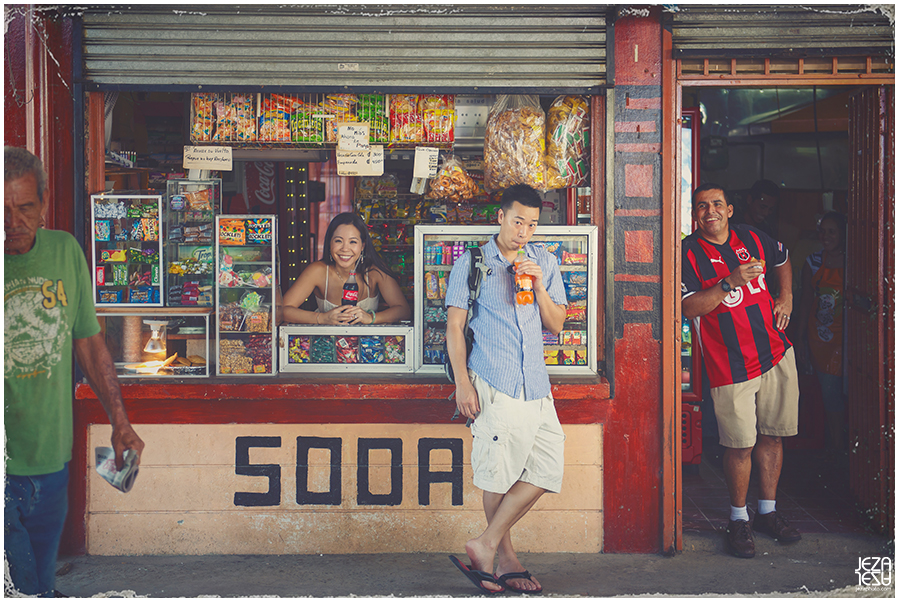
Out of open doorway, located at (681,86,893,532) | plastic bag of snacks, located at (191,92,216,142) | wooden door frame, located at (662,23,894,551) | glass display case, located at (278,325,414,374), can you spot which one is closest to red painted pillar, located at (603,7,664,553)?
wooden door frame, located at (662,23,894,551)

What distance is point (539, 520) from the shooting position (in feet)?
13.6

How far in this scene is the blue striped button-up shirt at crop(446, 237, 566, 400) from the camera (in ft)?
11.7

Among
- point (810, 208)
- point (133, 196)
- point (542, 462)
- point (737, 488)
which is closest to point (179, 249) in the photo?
point (133, 196)

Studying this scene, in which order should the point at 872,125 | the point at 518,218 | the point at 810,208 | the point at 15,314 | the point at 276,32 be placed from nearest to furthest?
the point at 15,314, the point at 518,218, the point at 276,32, the point at 872,125, the point at 810,208

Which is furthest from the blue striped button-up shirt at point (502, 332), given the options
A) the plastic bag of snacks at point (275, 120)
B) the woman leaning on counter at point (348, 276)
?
the plastic bag of snacks at point (275, 120)

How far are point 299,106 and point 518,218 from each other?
152cm

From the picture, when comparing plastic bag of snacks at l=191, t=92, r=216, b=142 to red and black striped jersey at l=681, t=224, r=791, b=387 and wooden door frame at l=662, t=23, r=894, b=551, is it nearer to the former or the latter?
wooden door frame at l=662, t=23, r=894, b=551

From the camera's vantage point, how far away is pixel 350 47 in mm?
3961

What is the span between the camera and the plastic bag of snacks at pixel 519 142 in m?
4.23

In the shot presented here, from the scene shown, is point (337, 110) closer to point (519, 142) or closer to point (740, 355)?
point (519, 142)

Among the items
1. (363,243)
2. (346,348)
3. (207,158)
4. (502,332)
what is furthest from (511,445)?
(207,158)

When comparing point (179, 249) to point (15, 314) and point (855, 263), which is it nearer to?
point (15, 314)

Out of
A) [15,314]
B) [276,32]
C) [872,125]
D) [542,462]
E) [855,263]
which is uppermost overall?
[276,32]

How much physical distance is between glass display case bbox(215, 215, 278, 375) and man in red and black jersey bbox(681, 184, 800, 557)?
2402mm
